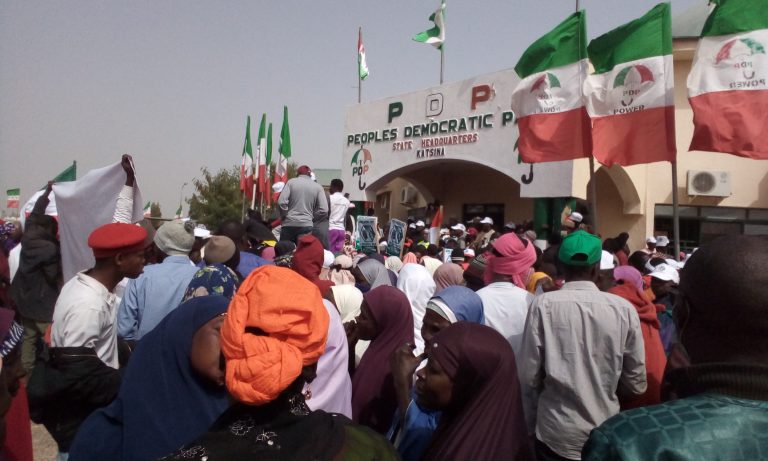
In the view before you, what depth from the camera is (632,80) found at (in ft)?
18.7

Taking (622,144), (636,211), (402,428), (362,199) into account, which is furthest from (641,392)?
(362,199)

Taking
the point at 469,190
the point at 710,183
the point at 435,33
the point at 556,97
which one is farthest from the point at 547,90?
the point at 469,190

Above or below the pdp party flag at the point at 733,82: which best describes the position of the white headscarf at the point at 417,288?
below

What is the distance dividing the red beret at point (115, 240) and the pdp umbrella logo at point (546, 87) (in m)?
4.99

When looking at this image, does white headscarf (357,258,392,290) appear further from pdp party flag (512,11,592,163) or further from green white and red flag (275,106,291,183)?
green white and red flag (275,106,291,183)

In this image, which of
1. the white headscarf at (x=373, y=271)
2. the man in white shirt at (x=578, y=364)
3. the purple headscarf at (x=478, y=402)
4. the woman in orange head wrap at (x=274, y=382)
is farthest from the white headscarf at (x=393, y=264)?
the woman in orange head wrap at (x=274, y=382)

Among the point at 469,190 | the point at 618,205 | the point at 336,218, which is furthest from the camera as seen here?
the point at 469,190

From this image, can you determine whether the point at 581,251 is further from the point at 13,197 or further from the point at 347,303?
the point at 13,197

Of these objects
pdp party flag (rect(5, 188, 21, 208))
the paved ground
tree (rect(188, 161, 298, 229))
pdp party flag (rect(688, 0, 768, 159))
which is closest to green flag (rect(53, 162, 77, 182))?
the paved ground

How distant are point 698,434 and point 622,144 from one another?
16.6 ft

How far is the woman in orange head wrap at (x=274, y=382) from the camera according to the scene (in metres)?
1.28

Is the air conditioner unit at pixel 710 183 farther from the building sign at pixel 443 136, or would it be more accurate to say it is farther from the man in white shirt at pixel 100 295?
the man in white shirt at pixel 100 295

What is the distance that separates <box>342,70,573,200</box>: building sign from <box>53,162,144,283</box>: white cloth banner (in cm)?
886

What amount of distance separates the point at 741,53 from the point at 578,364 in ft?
13.0
